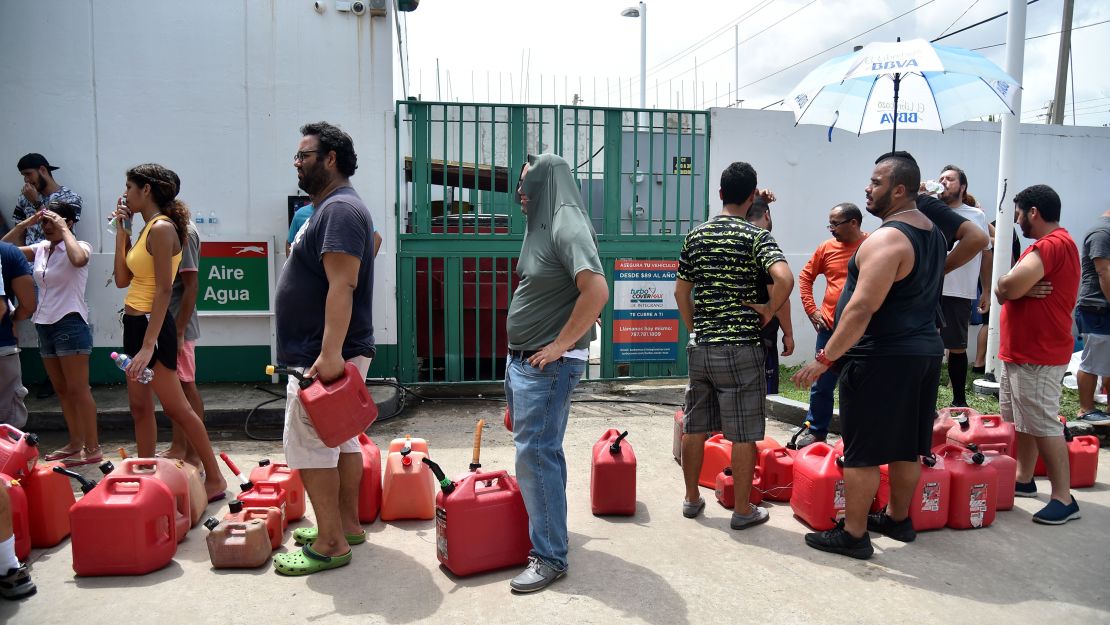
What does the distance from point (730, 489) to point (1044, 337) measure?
201 centimetres

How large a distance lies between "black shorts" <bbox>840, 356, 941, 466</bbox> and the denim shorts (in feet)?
15.8

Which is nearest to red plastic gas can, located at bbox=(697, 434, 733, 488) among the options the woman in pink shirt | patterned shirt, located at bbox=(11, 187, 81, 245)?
the woman in pink shirt

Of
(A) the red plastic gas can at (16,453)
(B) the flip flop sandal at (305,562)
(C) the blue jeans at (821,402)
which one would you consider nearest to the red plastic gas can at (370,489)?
(B) the flip flop sandal at (305,562)

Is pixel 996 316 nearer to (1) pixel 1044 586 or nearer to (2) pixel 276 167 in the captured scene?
(1) pixel 1044 586

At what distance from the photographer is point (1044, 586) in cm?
355

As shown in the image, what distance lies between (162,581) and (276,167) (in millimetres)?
4669

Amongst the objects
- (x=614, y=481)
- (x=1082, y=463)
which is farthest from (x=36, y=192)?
(x=1082, y=463)

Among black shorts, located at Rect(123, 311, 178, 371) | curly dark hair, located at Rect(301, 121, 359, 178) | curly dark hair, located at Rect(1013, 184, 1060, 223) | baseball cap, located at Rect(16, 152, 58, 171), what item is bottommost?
black shorts, located at Rect(123, 311, 178, 371)

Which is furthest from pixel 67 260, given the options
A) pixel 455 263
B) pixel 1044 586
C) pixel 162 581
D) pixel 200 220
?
pixel 1044 586

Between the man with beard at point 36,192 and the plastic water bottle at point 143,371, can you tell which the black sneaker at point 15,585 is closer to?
the plastic water bottle at point 143,371

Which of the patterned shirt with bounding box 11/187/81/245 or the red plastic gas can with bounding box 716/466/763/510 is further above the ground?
the patterned shirt with bounding box 11/187/81/245

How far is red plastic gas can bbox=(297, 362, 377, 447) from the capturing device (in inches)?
125

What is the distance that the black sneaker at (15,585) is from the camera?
10.6 feet

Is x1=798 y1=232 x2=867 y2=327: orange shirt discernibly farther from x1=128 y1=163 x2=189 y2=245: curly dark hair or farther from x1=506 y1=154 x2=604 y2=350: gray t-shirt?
x1=128 y1=163 x2=189 y2=245: curly dark hair
